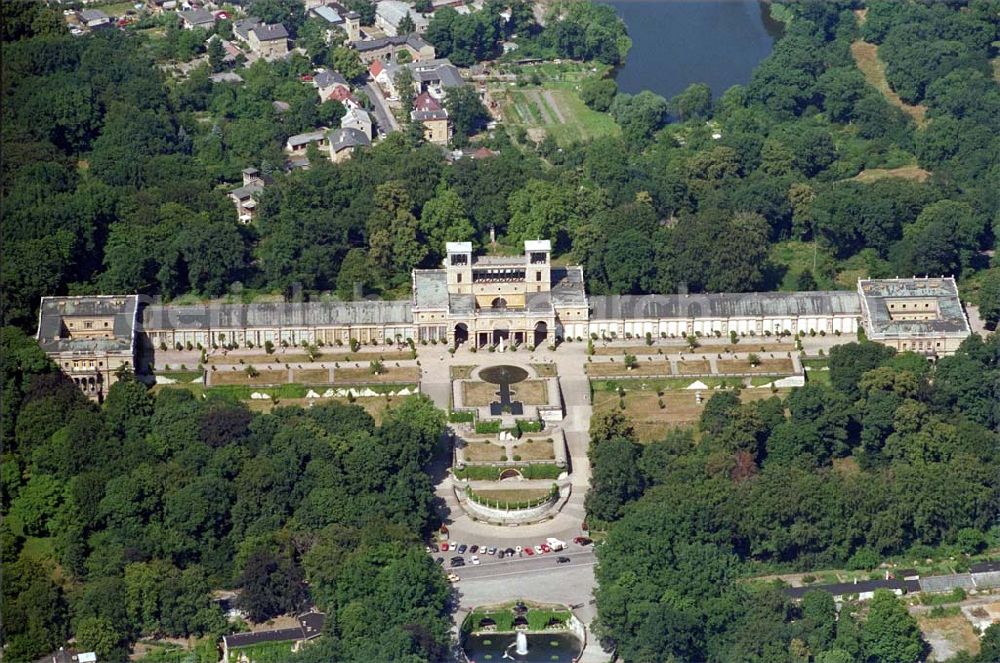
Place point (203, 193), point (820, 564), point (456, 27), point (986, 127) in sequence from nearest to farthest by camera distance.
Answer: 1. point (820, 564)
2. point (203, 193)
3. point (986, 127)
4. point (456, 27)

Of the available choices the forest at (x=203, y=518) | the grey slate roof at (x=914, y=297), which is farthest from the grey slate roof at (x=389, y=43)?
the forest at (x=203, y=518)

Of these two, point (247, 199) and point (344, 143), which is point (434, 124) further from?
point (247, 199)

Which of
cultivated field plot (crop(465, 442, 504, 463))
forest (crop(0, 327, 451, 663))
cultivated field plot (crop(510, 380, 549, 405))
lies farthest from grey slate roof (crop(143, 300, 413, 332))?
cultivated field plot (crop(465, 442, 504, 463))

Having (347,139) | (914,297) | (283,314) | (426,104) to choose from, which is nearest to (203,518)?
(283,314)

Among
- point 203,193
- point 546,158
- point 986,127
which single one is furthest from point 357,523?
point 986,127

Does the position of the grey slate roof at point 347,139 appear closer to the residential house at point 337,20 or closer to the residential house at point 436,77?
the residential house at point 436,77

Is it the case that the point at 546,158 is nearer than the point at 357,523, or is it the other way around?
the point at 357,523

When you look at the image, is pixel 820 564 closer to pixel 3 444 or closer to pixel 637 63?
pixel 3 444

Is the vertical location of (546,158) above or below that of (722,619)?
above
